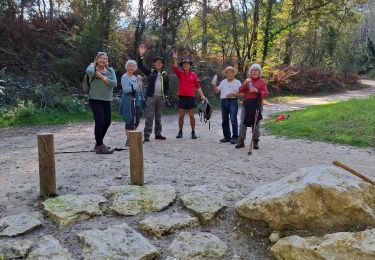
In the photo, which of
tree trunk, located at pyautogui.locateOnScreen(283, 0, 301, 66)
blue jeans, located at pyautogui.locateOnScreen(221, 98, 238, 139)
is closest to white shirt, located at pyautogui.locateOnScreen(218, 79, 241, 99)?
blue jeans, located at pyautogui.locateOnScreen(221, 98, 238, 139)

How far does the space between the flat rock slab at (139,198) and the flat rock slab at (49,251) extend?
0.84 metres

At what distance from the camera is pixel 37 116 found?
12.4 metres

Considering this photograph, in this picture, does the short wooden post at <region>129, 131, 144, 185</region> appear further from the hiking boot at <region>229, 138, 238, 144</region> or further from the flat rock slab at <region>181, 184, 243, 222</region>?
the hiking boot at <region>229, 138, 238, 144</region>

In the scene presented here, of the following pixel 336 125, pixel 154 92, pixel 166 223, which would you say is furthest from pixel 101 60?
pixel 336 125

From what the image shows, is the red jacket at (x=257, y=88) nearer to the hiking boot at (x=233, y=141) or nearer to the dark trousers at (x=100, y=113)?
the hiking boot at (x=233, y=141)

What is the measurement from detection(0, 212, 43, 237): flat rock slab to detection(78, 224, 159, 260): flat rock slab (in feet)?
1.88

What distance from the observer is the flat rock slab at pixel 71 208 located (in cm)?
455

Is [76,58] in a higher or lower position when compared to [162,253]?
higher

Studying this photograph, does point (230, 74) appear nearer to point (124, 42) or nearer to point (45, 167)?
point (45, 167)

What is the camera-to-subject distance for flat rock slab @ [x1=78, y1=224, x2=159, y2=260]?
3973 mm

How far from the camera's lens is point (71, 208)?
4723 millimetres

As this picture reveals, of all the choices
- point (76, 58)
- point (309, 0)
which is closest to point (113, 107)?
point (76, 58)

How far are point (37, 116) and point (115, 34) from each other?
527 cm

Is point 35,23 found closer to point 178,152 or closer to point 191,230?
point 178,152
